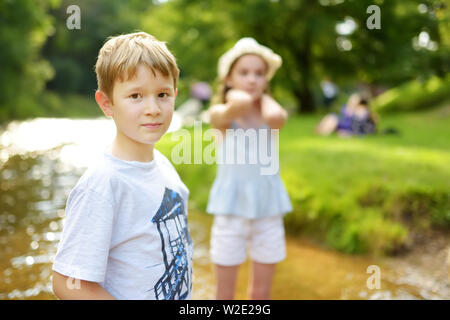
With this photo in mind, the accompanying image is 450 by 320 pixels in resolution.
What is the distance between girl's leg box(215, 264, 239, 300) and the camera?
252cm

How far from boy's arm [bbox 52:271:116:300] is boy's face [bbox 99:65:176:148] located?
46 centimetres

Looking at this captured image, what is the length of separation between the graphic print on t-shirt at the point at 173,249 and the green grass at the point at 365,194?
2.54m

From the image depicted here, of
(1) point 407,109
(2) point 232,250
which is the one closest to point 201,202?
(2) point 232,250

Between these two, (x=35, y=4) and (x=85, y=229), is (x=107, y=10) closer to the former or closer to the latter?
(x=35, y=4)

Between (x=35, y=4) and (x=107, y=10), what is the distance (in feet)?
64.5

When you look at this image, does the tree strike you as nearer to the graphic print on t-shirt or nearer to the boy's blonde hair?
the boy's blonde hair

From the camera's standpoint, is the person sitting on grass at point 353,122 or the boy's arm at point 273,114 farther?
the person sitting on grass at point 353,122

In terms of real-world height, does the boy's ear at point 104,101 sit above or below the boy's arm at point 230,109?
below

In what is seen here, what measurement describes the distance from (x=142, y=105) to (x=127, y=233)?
400 mm

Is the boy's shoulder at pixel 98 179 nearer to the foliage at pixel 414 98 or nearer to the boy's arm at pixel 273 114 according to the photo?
the boy's arm at pixel 273 114

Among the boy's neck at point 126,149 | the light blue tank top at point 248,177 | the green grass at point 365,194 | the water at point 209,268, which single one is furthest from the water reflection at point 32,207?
the green grass at point 365,194

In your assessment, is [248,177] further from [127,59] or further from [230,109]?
[127,59]

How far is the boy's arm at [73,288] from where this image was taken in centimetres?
125

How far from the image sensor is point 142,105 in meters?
1.34
